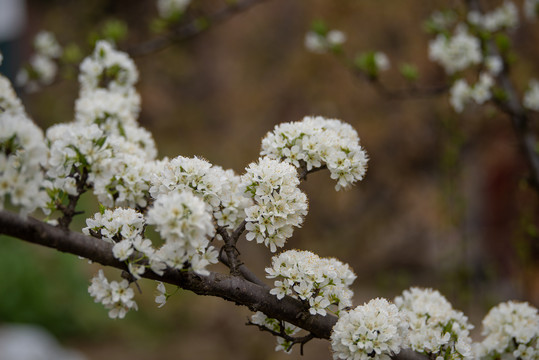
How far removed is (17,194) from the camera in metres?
1.10

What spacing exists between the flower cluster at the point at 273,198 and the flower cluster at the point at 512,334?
825 mm

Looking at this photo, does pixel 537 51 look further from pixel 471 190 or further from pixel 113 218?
pixel 113 218

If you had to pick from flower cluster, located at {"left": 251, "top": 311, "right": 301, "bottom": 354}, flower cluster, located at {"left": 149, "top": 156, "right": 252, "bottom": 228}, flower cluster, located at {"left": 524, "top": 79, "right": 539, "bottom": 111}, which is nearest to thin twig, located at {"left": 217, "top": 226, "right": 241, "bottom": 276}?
flower cluster, located at {"left": 149, "top": 156, "right": 252, "bottom": 228}

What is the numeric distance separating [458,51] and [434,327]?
159 centimetres

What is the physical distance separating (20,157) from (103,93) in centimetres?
88

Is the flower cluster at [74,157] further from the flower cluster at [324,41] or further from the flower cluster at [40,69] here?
the flower cluster at [324,41]

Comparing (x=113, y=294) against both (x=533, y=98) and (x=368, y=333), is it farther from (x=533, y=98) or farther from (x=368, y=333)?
(x=533, y=98)

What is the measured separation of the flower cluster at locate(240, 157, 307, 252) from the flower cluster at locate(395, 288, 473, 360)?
1.35 feet

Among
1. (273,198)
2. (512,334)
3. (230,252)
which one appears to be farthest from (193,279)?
(512,334)

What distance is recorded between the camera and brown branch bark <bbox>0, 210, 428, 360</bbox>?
117 centimetres

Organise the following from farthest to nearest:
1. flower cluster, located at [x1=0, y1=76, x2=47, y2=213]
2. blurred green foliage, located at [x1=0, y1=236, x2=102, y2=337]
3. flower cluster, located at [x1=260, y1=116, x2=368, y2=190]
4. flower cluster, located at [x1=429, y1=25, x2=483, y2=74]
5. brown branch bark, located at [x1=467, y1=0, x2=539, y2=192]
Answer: blurred green foliage, located at [x1=0, y1=236, x2=102, y2=337], flower cluster, located at [x1=429, y1=25, x2=483, y2=74], brown branch bark, located at [x1=467, y1=0, x2=539, y2=192], flower cluster, located at [x1=260, y1=116, x2=368, y2=190], flower cluster, located at [x1=0, y1=76, x2=47, y2=213]

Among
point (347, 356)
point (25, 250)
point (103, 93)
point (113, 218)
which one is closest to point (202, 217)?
point (113, 218)

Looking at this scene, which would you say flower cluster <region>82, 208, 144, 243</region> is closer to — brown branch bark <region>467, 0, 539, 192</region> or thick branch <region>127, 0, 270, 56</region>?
thick branch <region>127, 0, 270, 56</region>

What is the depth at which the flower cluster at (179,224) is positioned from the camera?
3.94ft
